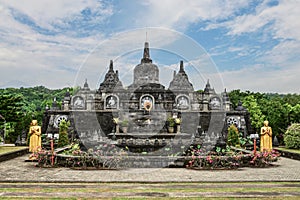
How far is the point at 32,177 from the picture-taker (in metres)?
11.6

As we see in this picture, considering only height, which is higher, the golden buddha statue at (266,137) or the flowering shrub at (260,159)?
the golden buddha statue at (266,137)

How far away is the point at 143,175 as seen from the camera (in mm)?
12164

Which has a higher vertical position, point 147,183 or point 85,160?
point 85,160

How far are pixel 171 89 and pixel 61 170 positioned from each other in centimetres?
2756

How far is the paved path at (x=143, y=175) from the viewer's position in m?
11.1

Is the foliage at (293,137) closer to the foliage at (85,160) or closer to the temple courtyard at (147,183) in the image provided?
the temple courtyard at (147,183)

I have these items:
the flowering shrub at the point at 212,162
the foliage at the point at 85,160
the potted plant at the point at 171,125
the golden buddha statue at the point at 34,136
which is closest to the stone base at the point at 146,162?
the foliage at the point at 85,160

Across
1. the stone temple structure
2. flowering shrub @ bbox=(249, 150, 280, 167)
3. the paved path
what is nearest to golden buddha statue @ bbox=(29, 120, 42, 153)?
the paved path

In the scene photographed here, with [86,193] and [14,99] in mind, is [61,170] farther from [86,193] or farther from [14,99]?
[14,99]

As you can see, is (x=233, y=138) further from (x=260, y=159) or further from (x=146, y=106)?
(x=260, y=159)

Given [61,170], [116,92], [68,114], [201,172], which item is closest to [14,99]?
[68,114]

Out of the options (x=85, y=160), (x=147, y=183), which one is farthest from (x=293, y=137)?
(x=147, y=183)

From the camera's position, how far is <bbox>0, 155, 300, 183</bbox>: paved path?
11.1 m

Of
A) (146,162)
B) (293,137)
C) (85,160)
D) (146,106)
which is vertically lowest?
(146,162)
